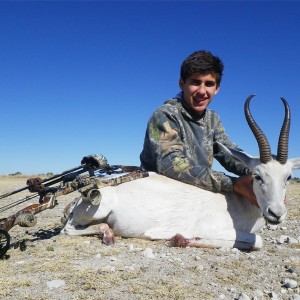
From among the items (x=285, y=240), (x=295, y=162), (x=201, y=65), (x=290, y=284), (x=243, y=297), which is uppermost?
(x=201, y=65)

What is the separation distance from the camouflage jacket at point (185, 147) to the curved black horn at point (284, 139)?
34.5 inches

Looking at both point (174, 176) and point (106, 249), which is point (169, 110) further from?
point (106, 249)

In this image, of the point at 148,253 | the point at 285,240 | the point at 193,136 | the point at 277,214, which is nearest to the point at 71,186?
the point at 148,253

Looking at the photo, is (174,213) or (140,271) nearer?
(140,271)

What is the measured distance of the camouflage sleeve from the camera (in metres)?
5.48

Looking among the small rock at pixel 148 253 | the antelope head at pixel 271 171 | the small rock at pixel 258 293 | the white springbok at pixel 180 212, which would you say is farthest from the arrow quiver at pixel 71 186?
the small rock at pixel 258 293

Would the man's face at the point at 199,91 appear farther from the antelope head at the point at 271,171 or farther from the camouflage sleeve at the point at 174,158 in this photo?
the antelope head at the point at 271,171

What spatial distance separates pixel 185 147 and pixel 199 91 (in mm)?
898

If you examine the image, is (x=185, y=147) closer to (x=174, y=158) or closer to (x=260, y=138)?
(x=174, y=158)

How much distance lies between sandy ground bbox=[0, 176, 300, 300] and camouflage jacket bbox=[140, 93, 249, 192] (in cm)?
101

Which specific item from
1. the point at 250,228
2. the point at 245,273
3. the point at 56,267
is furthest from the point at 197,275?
the point at 250,228

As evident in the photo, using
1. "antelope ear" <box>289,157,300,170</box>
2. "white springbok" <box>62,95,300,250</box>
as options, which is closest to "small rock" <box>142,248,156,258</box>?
"white springbok" <box>62,95,300,250</box>

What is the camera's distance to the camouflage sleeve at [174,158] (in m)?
5.48

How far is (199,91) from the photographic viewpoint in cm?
604
